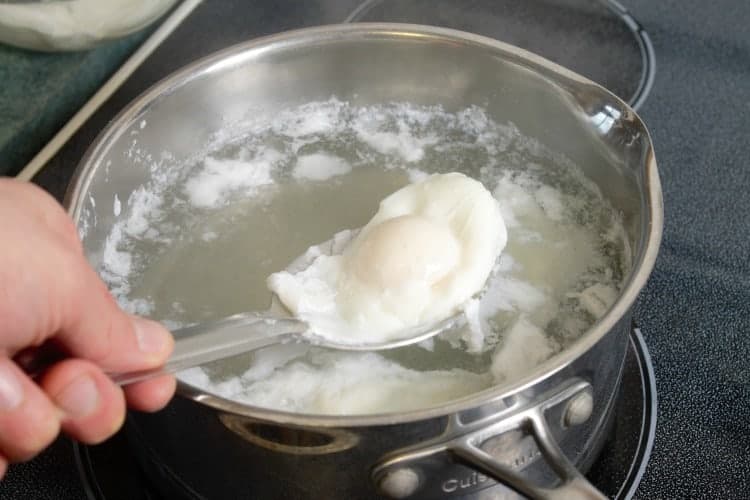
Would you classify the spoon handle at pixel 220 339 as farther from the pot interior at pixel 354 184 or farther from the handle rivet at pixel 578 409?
the handle rivet at pixel 578 409

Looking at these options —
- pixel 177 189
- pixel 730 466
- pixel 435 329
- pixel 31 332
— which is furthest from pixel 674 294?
pixel 31 332

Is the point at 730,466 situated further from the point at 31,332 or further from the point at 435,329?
the point at 31,332

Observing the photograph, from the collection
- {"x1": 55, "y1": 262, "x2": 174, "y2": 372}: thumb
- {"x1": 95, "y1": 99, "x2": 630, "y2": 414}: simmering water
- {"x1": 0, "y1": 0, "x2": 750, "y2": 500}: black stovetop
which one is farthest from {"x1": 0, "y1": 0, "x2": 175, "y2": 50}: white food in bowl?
{"x1": 55, "y1": 262, "x2": 174, "y2": 372}: thumb

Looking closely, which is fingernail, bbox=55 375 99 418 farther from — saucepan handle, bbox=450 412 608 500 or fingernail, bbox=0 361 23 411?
saucepan handle, bbox=450 412 608 500

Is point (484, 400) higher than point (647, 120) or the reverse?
higher

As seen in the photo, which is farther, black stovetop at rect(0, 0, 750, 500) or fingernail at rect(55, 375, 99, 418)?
black stovetop at rect(0, 0, 750, 500)

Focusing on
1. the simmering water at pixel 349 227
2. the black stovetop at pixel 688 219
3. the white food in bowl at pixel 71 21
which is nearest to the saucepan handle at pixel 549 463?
the simmering water at pixel 349 227
